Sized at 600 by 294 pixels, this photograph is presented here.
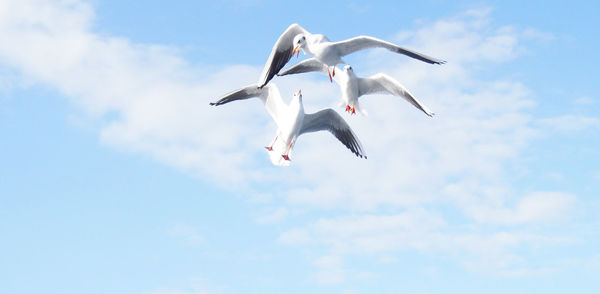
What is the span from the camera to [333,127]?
28.2 metres

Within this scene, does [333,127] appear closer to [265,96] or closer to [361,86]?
[361,86]

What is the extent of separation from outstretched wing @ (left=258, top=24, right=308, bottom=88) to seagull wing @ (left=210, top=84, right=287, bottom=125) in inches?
23.4

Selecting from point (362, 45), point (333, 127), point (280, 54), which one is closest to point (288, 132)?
point (280, 54)

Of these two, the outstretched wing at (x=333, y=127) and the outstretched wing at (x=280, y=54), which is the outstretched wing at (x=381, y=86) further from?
the outstretched wing at (x=280, y=54)

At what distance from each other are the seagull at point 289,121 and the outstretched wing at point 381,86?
4.66 feet

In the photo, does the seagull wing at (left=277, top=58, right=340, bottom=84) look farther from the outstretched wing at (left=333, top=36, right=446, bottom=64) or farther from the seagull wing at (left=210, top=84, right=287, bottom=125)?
the outstretched wing at (left=333, top=36, right=446, bottom=64)

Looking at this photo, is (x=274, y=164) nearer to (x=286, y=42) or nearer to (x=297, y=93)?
(x=297, y=93)

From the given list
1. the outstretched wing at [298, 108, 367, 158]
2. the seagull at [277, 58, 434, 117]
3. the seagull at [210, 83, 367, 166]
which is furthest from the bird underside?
the seagull at [277, 58, 434, 117]

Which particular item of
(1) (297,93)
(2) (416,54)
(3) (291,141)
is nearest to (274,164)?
(3) (291,141)

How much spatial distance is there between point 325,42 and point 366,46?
139 centimetres

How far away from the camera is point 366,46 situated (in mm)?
24391

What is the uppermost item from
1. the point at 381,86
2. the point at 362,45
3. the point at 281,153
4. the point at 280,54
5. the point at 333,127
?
the point at 280,54

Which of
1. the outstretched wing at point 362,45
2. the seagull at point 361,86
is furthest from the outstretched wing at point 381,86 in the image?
the outstretched wing at point 362,45

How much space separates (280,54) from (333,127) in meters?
3.66
